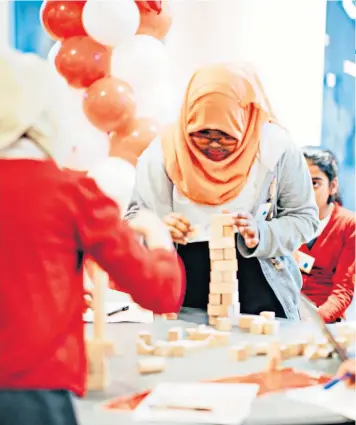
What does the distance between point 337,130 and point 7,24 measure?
0.98m

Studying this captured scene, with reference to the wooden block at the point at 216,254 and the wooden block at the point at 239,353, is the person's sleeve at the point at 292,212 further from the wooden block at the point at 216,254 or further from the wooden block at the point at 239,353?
the wooden block at the point at 239,353

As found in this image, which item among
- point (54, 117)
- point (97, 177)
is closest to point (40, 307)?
point (54, 117)

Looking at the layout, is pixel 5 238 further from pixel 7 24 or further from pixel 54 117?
pixel 7 24

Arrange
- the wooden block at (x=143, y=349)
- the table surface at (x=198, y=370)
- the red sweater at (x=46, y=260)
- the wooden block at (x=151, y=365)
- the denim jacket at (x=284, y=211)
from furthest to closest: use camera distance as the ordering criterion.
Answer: the denim jacket at (x=284, y=211) → the wooden block at (x=143, y=349) → the wooden block at (x=151, y=365) → the table surface at (x=198, y=370) → the red sweater at (x=46, y=260)

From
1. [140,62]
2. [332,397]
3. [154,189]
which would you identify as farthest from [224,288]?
[140,62]

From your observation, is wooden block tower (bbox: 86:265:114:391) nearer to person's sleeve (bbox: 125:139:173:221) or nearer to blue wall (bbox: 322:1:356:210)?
person's sleeve (bbox: 125:139:173:221)

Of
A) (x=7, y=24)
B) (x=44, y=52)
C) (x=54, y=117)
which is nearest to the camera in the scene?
(x=54, y=117)

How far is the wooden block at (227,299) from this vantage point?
1.91 m

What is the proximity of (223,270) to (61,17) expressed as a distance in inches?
34.8

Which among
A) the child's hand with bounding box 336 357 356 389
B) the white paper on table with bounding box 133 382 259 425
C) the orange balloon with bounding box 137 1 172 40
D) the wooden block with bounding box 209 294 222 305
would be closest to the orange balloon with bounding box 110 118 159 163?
the orange balloon with bounding box 137 1 172 40

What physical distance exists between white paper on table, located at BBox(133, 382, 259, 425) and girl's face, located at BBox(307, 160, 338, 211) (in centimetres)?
67

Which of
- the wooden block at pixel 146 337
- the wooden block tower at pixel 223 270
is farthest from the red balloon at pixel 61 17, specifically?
the wooden block at pixel 146 337

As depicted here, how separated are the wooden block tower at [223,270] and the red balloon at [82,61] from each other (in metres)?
0.60

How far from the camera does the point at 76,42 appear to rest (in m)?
2.06
